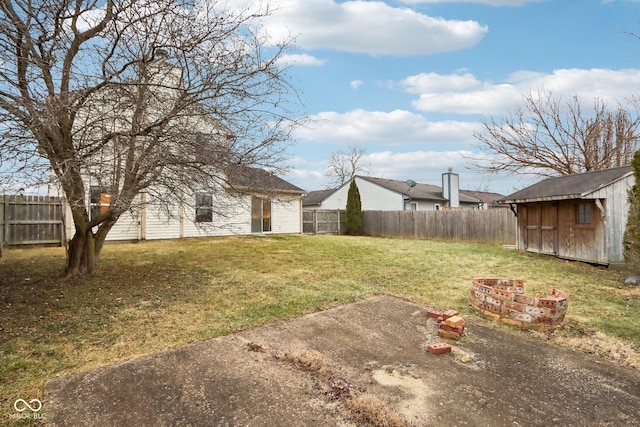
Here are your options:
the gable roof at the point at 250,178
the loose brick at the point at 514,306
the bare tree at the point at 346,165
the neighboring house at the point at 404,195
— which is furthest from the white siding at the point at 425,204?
the loose brick at the point at 514,306

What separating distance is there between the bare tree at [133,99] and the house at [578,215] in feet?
27.7

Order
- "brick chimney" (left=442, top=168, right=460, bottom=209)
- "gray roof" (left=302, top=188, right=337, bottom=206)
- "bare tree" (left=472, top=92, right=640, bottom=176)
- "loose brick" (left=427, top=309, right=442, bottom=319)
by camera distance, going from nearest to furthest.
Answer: "loose brick" (left=427, top=309, right=442, bottom=319) < "bare tree" (left=472, top=92, right=640, bottom=176) < "brick chimney" (left=442, top=168, right=460, bottom=209) < "gray roof" (left=302, top=188, right=337, bottom=206)

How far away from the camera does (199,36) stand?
5.18 m

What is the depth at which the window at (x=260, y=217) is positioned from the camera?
1476 cm

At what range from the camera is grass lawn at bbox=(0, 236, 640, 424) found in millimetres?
3387

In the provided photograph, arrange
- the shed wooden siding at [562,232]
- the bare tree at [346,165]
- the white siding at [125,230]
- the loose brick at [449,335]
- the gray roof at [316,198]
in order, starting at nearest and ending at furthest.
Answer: the loose brick at [449,335] → the shed wooden siding at [562,232] → the white siding at [125,230] → the gray roof at [316,198] → the bare tree at [346,165]

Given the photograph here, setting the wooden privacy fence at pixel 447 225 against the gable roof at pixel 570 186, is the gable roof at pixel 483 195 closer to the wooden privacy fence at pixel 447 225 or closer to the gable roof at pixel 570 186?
the wooden privacy fence at pixel 447 225

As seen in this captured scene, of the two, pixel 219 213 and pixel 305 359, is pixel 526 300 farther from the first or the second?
pixel 219 213

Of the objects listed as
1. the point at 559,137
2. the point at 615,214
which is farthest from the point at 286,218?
the point at 559,137

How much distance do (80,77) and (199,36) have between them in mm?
1758

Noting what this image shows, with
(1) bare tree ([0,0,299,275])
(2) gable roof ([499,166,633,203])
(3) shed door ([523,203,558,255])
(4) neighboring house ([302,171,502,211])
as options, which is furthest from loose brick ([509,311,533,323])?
(4) neighboring house ([302,171,502,211])

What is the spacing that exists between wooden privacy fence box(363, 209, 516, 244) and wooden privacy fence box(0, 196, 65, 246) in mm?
14314

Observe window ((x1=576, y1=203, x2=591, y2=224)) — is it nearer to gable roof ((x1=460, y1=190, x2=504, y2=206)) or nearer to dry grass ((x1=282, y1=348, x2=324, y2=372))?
dry grass ((x1=282, y1=348, x2=324, y2=372))

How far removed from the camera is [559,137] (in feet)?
52.5
